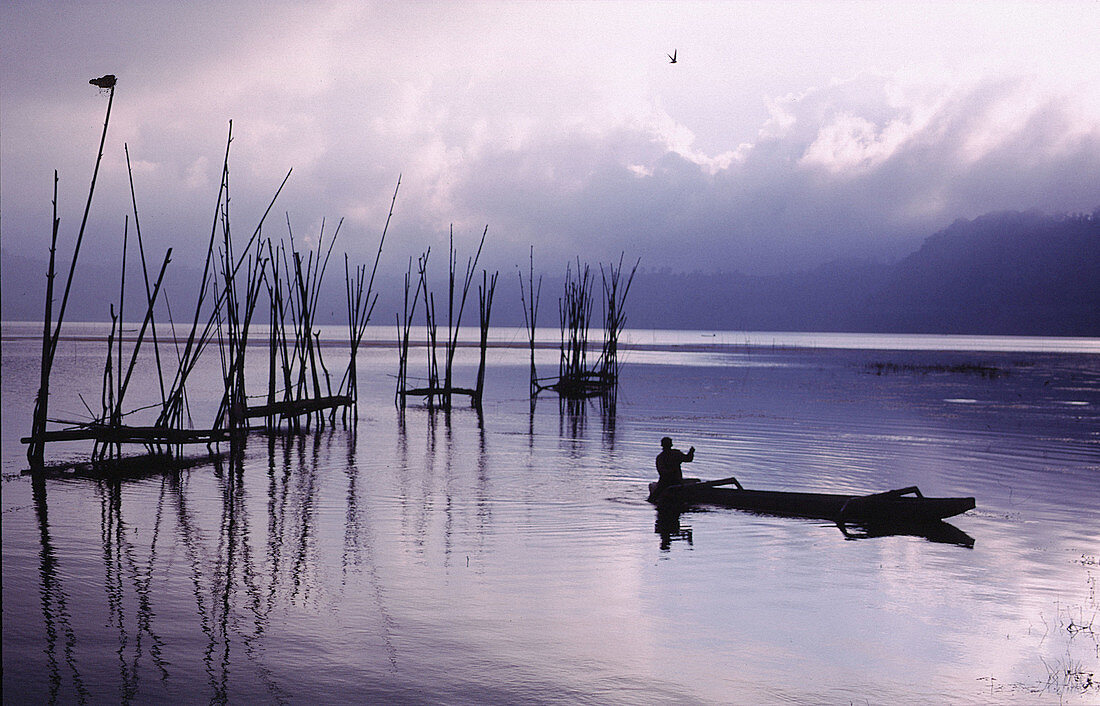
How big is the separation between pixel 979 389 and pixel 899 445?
57.2 ft

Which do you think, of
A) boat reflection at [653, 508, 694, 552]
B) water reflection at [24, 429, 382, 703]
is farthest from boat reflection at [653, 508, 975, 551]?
water reflection at [24, 429, 382, 703]

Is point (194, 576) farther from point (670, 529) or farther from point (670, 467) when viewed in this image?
point (670, 467)

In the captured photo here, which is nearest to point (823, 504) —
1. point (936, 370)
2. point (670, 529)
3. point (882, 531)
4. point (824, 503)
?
point (824, 503)

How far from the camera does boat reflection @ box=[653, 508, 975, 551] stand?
9198mm

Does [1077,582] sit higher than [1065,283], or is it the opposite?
[1065,283]

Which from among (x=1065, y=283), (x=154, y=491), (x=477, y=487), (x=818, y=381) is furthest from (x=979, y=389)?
(x=1065, y=283)

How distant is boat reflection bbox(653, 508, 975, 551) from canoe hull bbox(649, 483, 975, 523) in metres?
0.08

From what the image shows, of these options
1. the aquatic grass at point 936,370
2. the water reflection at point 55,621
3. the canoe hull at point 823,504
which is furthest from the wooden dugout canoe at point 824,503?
the aquatic grass at point 936,370

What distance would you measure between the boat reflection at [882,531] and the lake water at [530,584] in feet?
0.22

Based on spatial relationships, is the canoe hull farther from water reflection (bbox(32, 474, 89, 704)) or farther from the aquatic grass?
the aquatic grass

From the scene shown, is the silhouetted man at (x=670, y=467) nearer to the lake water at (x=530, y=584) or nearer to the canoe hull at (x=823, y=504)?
the canoe hull at (x=823, y=504)

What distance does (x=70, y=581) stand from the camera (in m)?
7.16

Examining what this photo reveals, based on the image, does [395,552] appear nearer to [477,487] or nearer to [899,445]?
[477,487]

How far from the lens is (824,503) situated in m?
10.1
